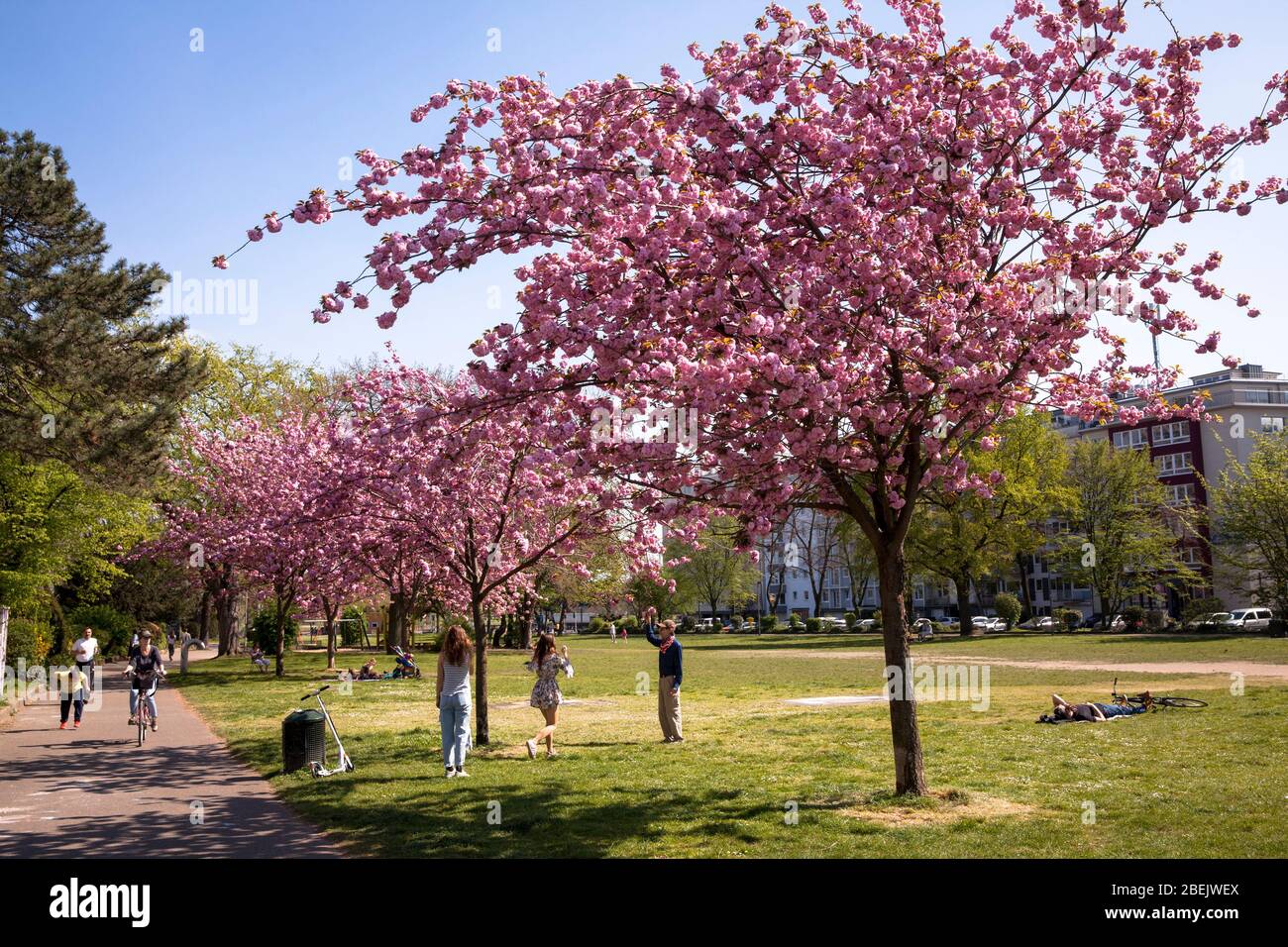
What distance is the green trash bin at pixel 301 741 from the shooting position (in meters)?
13.5

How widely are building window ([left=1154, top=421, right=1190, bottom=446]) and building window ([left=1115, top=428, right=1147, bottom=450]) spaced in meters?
1.01

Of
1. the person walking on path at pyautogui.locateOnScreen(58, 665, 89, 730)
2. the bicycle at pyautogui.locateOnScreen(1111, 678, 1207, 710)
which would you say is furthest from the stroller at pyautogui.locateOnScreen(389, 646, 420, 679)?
the bicycle at pyautogui.locateOnScreen(1111, 678, 1207, 710)

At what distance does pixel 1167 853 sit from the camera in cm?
812

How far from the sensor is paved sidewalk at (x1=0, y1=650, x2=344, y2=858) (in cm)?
916

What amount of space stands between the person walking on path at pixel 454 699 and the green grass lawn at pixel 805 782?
0.36 metres

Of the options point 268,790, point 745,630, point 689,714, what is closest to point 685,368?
point 268,790

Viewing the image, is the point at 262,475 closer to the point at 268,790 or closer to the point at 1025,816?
the point at 268,790

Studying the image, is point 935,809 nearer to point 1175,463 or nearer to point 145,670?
point 145,670

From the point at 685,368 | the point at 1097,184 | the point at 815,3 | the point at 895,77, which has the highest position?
the point at 815,3

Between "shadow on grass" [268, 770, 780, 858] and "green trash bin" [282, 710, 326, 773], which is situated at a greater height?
"green trash bin" [282, 710, 326, 773]

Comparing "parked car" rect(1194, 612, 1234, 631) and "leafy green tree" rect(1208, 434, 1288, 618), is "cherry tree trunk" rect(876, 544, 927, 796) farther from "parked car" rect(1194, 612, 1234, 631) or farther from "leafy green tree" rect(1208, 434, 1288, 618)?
"parked car" rect(1194, 612, 1234, 631)

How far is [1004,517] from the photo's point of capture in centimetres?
5659

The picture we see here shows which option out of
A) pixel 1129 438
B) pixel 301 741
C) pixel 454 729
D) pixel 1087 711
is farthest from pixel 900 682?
pixel 1129 438

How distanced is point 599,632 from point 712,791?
86.2 metres
